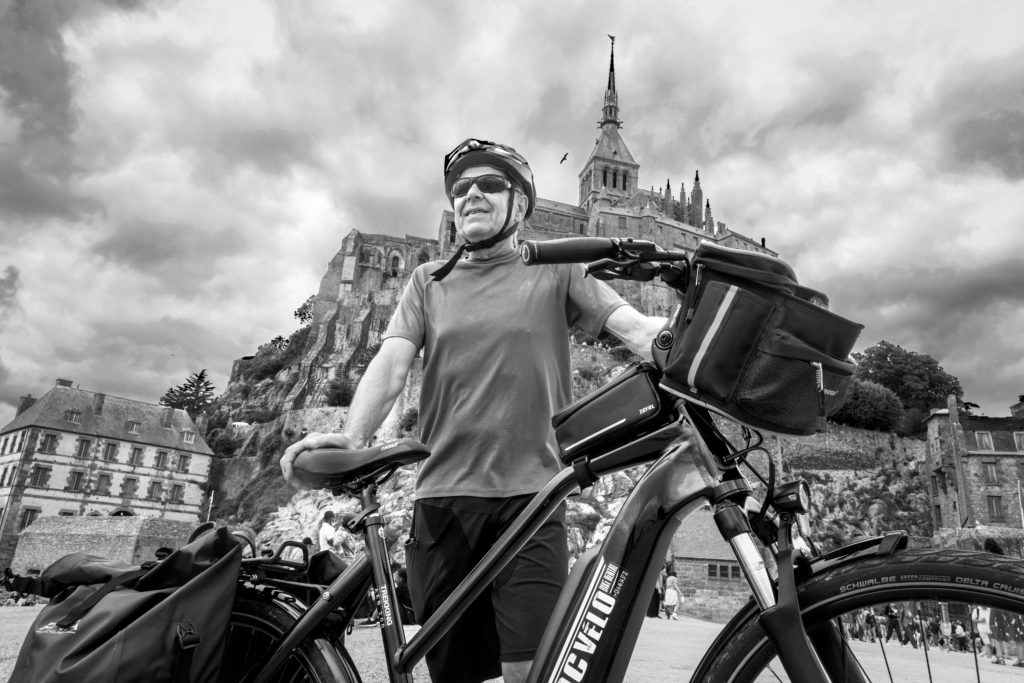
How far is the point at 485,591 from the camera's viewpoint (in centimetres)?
209

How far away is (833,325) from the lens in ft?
4.06

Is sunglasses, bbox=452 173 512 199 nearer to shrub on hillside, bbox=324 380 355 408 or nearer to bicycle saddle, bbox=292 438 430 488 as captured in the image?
bicycle saddle, bbox=292 438 430 488

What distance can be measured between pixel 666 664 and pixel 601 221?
2497 inches

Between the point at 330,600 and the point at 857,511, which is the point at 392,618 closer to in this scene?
the point at 330,600

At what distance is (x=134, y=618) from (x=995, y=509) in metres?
42.4

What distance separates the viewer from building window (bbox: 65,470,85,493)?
39469 mm

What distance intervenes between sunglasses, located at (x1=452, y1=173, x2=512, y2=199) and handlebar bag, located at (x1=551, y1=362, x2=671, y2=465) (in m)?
1.10

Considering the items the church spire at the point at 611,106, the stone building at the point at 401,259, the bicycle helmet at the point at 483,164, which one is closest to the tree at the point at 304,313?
the stone building at the point at 401,259

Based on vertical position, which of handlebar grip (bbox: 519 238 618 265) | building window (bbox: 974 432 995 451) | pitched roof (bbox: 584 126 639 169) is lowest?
handlebar grip (bbox: 519 238 618 265)

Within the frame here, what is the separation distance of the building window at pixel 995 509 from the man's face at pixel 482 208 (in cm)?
4140

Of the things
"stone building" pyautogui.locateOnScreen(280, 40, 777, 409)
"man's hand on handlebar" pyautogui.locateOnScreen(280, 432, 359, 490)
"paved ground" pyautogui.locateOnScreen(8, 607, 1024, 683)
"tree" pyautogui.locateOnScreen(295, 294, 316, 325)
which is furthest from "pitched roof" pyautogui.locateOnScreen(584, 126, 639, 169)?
"man's hand on handlebar" pyautogui.locateOnScreen(280, 432, 359, 490)

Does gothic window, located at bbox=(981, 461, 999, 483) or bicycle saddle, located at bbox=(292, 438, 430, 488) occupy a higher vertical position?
gothic window, located at bbox=(981, 461, 999, 483)

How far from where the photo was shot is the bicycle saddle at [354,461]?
201 cm

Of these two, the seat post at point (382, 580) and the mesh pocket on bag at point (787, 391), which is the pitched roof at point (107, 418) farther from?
the mesh pocket on bag at point (787, 391)
